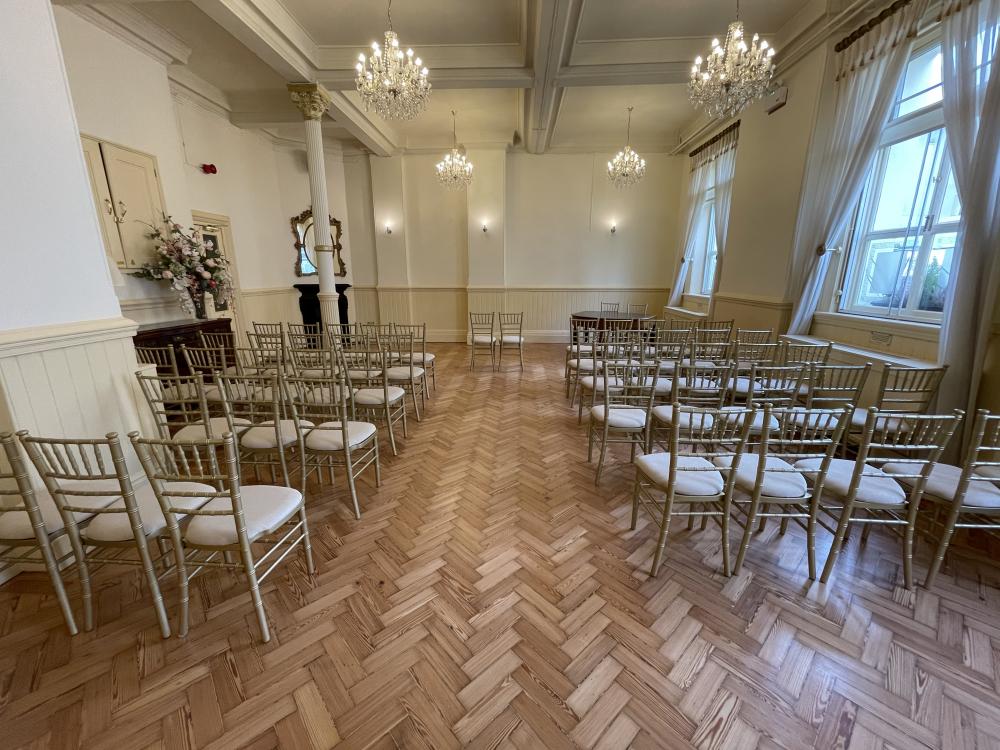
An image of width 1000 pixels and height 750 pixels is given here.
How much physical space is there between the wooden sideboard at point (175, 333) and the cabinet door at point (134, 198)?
0.65 metres

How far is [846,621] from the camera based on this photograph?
1638mm

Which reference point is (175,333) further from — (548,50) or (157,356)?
(548,50)

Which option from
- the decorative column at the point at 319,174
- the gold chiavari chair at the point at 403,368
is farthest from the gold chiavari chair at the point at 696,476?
the decorative column at the point at 319,174

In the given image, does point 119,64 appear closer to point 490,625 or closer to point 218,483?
point 218,483

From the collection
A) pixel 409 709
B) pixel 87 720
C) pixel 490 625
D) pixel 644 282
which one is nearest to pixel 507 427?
pixel 490 625

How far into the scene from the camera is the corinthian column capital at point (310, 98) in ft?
14.6

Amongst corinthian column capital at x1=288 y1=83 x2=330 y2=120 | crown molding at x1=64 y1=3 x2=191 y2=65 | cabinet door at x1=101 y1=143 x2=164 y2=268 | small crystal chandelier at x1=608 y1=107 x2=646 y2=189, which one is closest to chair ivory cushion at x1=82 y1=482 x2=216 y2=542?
cabinet door at x1=101 y1=143 x2=164 y2=268

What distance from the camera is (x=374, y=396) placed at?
10.3ft

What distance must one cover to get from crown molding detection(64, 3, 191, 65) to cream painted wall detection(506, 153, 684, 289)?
484cm

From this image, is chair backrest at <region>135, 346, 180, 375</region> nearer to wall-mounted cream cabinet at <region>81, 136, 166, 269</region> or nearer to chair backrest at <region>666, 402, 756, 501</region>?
wall-mounted cream cabinet at <region>81, 136, 166, 269</region>

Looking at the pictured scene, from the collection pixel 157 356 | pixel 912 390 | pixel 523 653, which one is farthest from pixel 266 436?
pixel 912 390

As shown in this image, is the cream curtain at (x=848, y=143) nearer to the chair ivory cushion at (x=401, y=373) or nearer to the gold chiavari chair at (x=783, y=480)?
the gold chiavari chair at (x=783, y=480)

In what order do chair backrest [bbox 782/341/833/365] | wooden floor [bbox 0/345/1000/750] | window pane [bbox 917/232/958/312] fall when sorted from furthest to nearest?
1. chair backrest [bbox 782/341/833/365]
2. window pane [bbox 917/232/958/312]
3. wooden floor [bbox 0/345/1000/750]

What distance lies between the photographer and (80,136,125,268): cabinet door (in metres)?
3.45
